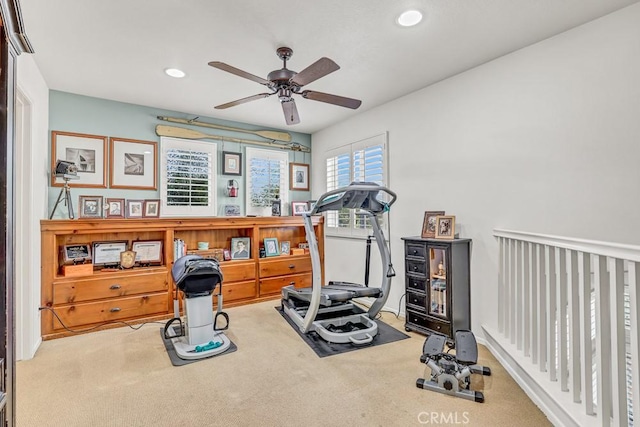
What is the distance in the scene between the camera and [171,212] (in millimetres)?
4414

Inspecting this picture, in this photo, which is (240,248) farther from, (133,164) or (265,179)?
(133,164)

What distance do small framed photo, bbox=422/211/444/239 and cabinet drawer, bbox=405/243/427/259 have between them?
0.15 metres

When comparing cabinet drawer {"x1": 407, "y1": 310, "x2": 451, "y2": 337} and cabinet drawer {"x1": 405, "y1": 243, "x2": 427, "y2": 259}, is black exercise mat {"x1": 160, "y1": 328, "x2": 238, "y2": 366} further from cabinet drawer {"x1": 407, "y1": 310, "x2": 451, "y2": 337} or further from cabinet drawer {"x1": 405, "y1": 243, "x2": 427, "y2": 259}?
cabinet drawer {"x1": 405, "y1": 243, "x2": 427, "y2": 259}

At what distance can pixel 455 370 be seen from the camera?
2.33 m

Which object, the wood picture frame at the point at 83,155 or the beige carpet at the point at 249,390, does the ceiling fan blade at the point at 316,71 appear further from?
the wood picture frame at the point at 83,155

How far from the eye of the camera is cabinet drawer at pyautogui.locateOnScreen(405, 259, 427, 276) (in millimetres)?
3299

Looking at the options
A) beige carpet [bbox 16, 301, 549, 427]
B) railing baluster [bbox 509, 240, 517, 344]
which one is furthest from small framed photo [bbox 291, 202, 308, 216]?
railing baluster [bbox 509, 240, 517, 344]

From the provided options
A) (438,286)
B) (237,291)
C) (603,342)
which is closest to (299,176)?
(237,291)

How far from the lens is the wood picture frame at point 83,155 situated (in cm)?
368

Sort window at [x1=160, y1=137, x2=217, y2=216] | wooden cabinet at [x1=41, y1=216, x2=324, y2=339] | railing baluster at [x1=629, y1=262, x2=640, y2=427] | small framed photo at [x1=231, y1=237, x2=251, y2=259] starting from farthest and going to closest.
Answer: small framed photo at [x1=231, y1=237, x2=251, y2=259]
window at [x1=160, y1=137, x2=217, y2=216]
wooden cabinet at [x1=41, y1=216, x2=324, y2=339]
railing baluster at [x1=629, y1=262, x2=640, y2=427]

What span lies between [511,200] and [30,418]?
3.99 m

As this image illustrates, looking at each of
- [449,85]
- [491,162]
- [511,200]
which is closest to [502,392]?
[511,200]

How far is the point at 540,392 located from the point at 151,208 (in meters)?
4.47

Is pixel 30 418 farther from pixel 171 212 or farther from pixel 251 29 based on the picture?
pixel 251 29
